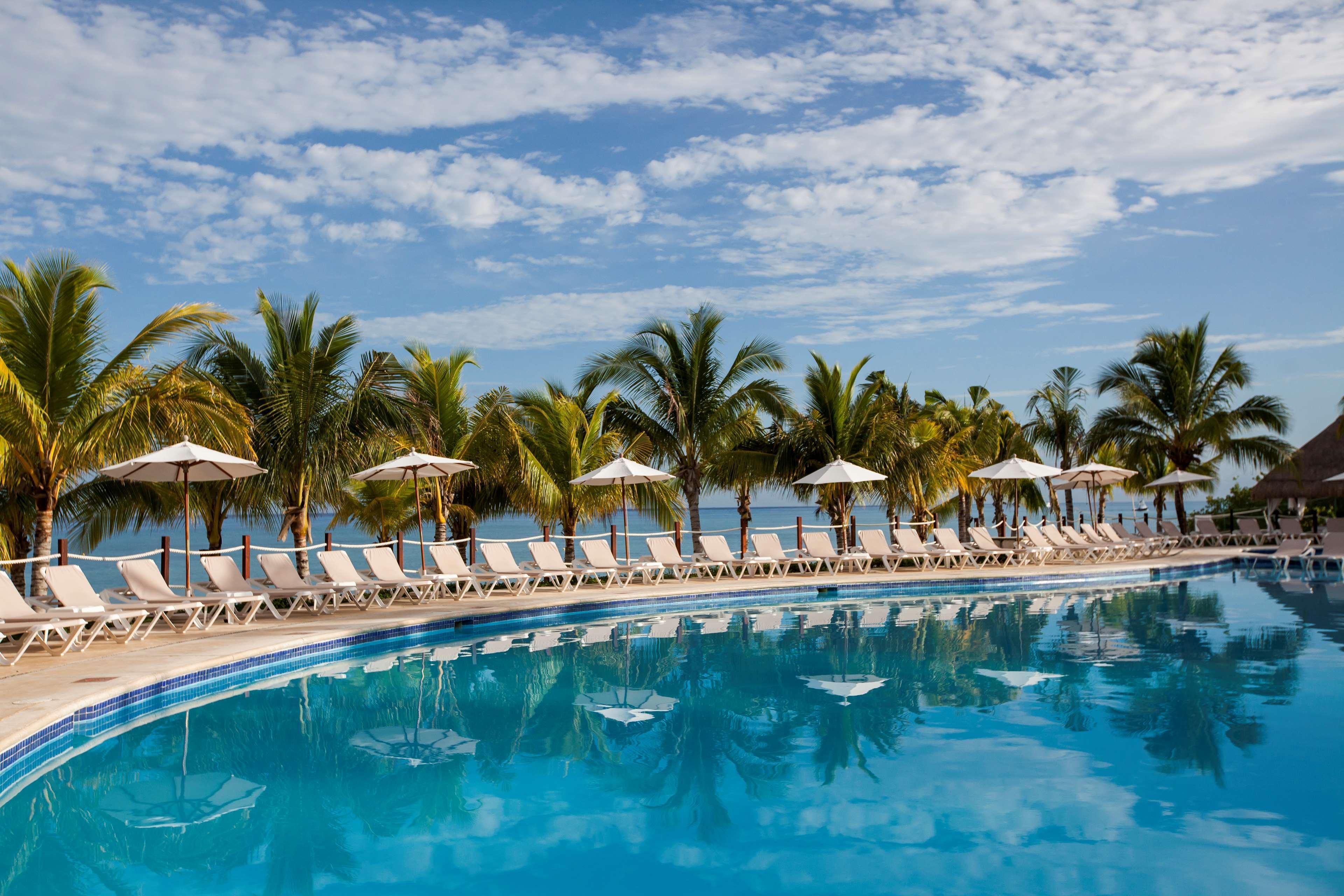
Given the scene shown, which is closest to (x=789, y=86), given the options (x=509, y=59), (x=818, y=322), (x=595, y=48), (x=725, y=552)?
(x=595, y=48)

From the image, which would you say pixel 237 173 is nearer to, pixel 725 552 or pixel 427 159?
pixel 427 159

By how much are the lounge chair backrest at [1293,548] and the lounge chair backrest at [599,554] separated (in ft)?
42.4

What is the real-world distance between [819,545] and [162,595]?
10.4 m

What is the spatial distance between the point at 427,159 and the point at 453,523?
7841 millimetres

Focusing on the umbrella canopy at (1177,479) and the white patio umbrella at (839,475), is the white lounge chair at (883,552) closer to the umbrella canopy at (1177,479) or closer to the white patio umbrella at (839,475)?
the white patio umbrella at (839,475)

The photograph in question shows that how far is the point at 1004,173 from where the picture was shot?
16281mm

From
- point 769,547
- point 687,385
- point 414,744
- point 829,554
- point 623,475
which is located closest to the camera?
point 414,744

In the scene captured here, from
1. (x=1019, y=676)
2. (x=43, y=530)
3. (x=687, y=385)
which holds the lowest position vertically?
(x=1019, y=676)

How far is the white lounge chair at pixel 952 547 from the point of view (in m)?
17.1

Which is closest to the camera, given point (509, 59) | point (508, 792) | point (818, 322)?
point (508, 792)

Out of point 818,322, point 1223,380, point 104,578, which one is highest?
point 818,322

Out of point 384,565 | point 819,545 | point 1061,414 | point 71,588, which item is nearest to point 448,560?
point 384,565

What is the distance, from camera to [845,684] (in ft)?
26.5

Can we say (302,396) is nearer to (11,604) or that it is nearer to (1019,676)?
(11,604)
